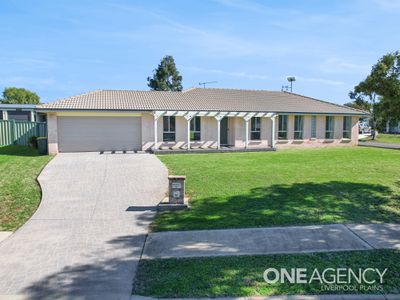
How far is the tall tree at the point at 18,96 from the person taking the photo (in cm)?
8076

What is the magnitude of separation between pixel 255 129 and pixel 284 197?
16.5 metres

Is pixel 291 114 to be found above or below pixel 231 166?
above

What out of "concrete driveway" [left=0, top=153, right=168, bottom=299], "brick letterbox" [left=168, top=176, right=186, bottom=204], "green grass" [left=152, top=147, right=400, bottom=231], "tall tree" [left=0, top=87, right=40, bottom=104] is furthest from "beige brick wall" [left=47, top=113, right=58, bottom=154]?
"tall tree" [left=0, top=87, right=40, bottom=104]

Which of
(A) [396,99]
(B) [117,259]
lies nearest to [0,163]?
(B) [117,259]

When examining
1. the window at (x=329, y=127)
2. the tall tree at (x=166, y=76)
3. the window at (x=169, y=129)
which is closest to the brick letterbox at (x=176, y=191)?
the window at (x=169, y=129)

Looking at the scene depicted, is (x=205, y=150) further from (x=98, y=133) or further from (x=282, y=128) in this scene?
(x=282, y=128)

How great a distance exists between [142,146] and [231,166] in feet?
29.2

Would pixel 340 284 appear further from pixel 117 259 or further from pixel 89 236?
pixel 89 236

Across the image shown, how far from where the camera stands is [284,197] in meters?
9.01

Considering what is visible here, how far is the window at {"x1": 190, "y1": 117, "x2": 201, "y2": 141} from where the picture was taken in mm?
23562

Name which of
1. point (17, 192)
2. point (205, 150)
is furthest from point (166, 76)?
point (17, 192)

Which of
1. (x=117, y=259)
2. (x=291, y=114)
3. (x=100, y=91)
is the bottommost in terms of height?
(x=117, y=259)

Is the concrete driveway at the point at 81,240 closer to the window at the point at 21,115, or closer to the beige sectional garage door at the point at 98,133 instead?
the beige sectional garage door at the point at 98,133

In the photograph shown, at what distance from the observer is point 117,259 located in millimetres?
5461
